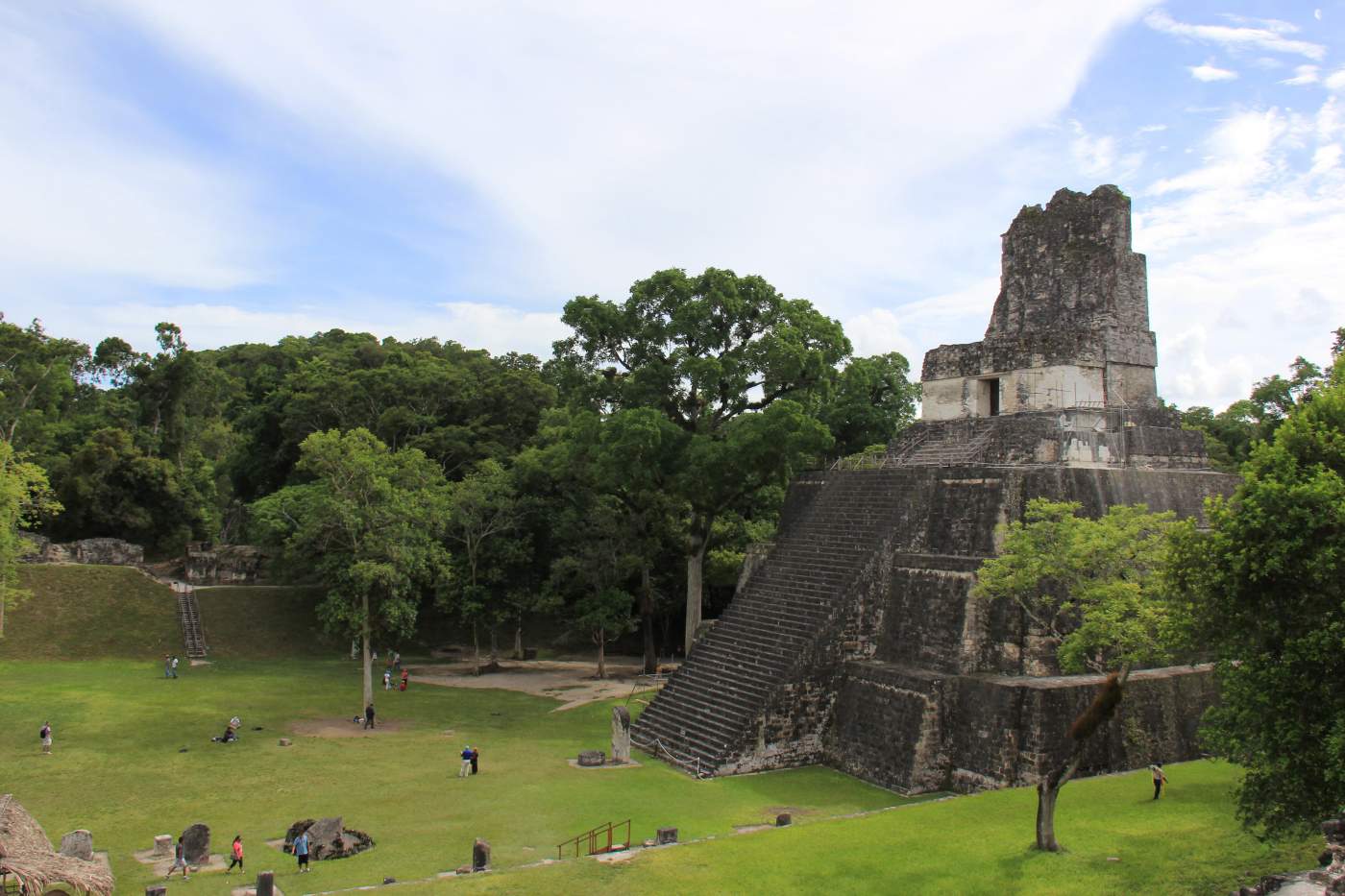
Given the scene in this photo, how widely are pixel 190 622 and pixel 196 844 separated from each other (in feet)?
58.2

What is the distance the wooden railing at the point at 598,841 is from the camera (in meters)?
11.8

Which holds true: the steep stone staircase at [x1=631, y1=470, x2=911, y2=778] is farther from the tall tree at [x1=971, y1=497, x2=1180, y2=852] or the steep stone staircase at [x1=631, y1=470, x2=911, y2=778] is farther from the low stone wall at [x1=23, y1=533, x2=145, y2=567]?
the low stone wall at [x1=23, y1=533, x2=145, y2=567]

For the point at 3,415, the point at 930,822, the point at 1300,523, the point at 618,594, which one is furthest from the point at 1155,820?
the point at 3,415

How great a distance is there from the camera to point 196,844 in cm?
1167

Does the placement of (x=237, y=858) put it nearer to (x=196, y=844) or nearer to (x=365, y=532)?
(x=196, y=844)

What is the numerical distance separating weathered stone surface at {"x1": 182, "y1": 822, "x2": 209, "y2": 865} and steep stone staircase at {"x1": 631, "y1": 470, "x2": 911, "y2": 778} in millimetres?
7190

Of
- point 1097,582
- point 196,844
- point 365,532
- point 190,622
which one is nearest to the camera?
point 1097,582

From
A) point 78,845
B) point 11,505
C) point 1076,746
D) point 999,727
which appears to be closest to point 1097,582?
point 1076,746

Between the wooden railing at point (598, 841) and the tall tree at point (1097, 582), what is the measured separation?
5109mm

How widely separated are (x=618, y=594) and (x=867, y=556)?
375 inches

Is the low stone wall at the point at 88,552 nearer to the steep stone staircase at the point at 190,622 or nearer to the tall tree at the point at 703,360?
the steep stone staircase at the point at 190,622

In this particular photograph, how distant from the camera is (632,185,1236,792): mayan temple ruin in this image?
14.3 meters

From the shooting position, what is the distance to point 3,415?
33.5 metres

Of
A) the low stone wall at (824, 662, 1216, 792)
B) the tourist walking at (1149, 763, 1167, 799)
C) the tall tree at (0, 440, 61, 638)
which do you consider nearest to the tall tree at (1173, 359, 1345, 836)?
the tourist walking at (1149, 763, 1167, 799)
